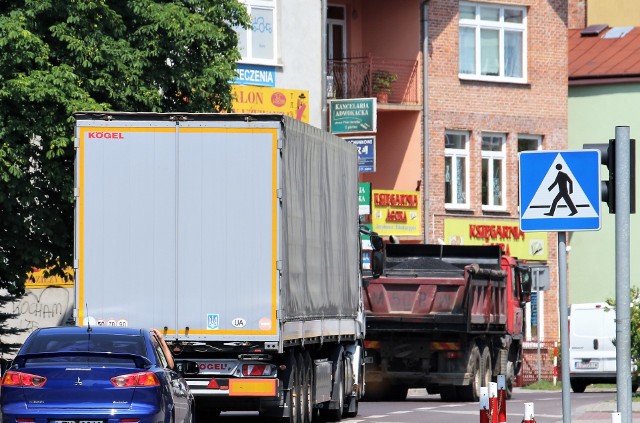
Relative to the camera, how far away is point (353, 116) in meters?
34.6

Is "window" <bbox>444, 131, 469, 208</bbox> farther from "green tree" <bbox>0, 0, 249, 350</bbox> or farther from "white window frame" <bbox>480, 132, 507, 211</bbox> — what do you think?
"green tree" <bbox>0, 0, 249, 350</bbox>

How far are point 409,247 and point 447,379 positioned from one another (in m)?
3.64

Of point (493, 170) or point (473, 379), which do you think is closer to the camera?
point (473, 379)

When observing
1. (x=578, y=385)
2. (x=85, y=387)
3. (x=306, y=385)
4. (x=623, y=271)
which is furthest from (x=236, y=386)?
(x=578, y=385)

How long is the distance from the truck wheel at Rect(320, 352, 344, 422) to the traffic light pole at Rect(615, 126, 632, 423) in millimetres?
10974

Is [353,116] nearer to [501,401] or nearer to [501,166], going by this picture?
[501,166]

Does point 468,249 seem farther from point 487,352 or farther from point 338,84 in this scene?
point 338,84

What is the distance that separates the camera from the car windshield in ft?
50.5

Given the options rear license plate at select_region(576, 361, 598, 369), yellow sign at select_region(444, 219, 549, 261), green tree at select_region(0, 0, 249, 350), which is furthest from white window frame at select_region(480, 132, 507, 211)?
green tree at select_region(0, 0, 249, 350)

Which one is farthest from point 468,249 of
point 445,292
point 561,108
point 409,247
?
point 561,108

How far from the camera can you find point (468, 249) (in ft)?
103

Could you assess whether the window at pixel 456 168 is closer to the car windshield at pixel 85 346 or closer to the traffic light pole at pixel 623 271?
the car windshield at pixel 85 346

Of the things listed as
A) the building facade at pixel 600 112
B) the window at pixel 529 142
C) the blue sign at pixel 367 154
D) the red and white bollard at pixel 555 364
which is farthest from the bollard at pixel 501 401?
the building facade at pixel 600 112

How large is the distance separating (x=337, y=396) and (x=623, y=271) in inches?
444
